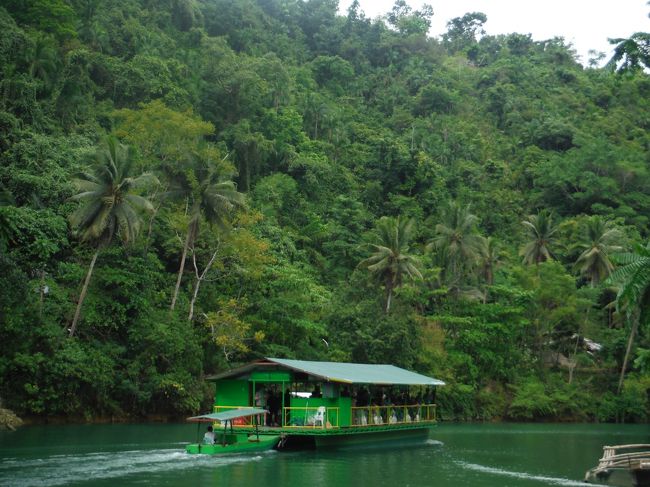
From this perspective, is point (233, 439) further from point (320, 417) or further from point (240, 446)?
point (320, 417)

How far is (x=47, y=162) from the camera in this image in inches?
1683

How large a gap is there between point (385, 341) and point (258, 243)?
392 inches

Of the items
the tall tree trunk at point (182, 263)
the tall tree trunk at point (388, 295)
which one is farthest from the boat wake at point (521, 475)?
the tall tree trunk at point (388, 295)

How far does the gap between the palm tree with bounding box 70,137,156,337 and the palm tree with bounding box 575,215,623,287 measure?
39.8 metres

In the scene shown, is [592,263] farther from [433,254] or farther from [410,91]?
[410,91]

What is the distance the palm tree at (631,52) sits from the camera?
20.3 m

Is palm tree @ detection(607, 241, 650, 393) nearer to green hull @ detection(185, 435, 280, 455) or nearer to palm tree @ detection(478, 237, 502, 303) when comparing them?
green hull @ detection(185, 435, 280, 455)

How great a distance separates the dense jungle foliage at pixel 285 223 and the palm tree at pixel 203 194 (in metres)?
0.13

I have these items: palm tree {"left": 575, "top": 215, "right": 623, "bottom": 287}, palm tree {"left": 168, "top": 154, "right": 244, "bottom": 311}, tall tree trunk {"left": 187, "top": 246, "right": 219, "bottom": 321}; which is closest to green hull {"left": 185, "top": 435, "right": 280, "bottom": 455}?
tall tree trunk {"left": 187, "top": 246, "right": 219, "bottom": 321}

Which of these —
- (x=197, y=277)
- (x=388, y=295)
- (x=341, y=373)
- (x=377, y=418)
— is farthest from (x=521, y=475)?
(x=388, y=295)

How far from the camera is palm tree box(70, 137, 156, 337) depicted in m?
39.1

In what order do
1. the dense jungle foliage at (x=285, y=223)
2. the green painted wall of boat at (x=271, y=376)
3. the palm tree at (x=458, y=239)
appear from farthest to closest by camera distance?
the palm tree at (x=458, y=239) < the dense jungle foliage at (x=285, y=223) < the green painted wall of boat at (x=271, y=376)

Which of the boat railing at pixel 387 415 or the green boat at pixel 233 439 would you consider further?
the boat railing at pixel 387 415

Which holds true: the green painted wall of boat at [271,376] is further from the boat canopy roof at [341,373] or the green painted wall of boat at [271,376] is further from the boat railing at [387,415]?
the boat railing at [387,415]
